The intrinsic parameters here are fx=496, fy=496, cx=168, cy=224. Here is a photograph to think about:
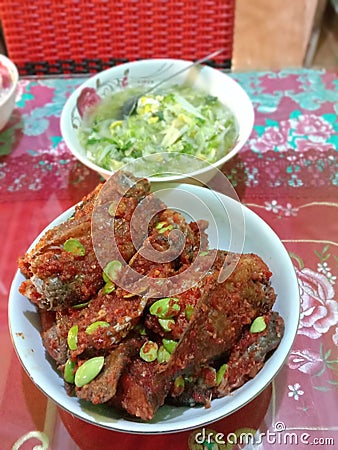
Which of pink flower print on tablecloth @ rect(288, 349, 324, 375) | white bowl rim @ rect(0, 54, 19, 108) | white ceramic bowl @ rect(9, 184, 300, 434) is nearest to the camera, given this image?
white ceramic bowl @ rect(9, 184, 300, 434)

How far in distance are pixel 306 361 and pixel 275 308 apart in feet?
0.55

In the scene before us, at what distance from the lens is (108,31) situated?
74.5 inches

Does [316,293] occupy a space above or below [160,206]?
below

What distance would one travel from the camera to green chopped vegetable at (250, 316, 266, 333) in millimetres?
912

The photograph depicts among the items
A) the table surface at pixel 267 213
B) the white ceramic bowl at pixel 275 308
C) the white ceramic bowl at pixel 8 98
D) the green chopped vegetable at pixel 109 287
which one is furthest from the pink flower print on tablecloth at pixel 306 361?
the white ceramic bowl at pixel 8 98

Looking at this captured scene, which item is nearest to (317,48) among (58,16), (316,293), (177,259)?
(58,16)

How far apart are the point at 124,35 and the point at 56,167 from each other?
68cm

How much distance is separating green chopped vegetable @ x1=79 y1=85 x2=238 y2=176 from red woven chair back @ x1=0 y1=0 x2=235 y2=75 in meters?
0.39

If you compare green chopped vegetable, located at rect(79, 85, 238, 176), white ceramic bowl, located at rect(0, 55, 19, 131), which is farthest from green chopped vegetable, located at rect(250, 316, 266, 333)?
white ceramic bowl, located at rect(0, 55, 19, 131)

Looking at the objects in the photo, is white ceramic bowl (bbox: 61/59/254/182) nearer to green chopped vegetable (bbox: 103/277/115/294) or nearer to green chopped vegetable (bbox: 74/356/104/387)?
green chopped vegetable (bbox: 103/277/115/294)

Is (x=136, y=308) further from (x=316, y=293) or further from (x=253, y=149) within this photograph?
(x=253, y=149)

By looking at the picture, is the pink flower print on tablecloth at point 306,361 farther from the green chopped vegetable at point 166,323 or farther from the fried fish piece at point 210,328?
the green chopped vegetable at point 166,323

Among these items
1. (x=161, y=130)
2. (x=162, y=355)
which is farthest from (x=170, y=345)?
(x=161, y=130)

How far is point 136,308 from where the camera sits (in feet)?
2.91
